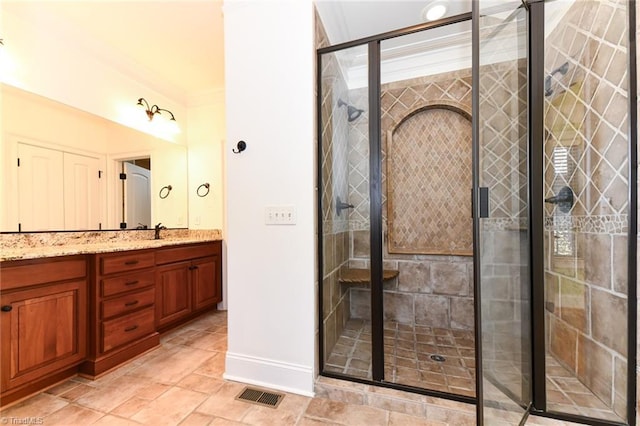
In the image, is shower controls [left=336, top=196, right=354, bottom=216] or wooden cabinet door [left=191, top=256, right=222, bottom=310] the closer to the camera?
shower controls [left=336, top=196, right=354, bottom=216]

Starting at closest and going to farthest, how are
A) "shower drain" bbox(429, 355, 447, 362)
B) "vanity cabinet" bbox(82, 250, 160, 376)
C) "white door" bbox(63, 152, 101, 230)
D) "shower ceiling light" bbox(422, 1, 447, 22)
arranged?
"vanity cabinet" bbox(82, 250, 160, 376)
"shower drain" bbox(429, 355, 447, 362)
"shower ceiling light" bbox(422, 1, 447, 22)
"white door" bbox(63, 152, 101, 230)

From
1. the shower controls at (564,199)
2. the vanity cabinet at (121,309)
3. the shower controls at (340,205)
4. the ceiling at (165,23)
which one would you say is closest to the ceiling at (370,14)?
the ceiling at (165,23)

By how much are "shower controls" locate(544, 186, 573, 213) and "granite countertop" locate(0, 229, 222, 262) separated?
278 cm

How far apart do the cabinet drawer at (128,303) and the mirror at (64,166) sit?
825 mm

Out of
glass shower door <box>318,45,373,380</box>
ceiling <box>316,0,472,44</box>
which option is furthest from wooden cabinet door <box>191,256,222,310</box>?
ceiling <box>316,0,472,44</box>

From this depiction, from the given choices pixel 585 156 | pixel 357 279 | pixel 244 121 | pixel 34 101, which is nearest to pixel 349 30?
pixel 244 121

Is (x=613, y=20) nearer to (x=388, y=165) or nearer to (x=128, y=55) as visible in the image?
(x=388, y=165)

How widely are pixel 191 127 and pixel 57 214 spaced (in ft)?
5.52

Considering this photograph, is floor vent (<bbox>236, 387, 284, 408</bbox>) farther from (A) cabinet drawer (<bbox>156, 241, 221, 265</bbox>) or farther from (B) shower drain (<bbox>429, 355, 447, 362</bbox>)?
(A) cabinet drawer (<bbox>156, 241, 221, 265</bbox>)

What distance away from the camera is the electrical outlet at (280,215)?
1.59 m

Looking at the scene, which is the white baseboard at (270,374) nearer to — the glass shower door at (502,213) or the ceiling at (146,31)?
the glass shower door at (502,213)

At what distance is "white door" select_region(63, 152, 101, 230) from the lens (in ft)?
6.93

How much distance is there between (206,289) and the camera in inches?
110

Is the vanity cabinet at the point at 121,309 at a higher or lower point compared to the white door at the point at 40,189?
lower
